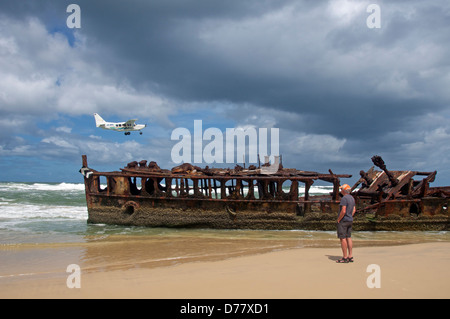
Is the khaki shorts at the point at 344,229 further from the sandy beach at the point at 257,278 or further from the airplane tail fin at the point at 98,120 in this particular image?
the airplane tail fin at the point at 98,120

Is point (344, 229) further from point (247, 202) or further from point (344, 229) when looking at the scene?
point (247, 202)

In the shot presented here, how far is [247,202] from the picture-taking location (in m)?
11.3

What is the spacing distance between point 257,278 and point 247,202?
624 centimetres

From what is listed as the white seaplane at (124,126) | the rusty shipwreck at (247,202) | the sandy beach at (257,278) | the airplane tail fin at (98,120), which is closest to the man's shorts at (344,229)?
the sandy beach at (257,278)

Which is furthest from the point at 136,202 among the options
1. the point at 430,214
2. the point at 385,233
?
the point at 430,214

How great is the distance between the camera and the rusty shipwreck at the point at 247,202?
11.2 metres

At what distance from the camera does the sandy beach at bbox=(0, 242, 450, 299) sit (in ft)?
14.4

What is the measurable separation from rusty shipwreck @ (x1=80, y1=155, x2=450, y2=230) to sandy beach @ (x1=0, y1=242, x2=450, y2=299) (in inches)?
161

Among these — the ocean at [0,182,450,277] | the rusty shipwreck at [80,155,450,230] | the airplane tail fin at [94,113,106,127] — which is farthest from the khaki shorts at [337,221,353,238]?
the airplane tail fin at [94,113,106,127]

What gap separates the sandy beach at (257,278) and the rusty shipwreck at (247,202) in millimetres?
4101

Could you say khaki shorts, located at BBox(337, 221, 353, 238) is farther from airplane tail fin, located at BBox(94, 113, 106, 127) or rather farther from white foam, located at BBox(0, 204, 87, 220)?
airplane tail fin, located at BBox(94, 113, 106, 127)

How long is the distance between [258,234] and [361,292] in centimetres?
652

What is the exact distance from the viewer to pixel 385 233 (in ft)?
37.2
